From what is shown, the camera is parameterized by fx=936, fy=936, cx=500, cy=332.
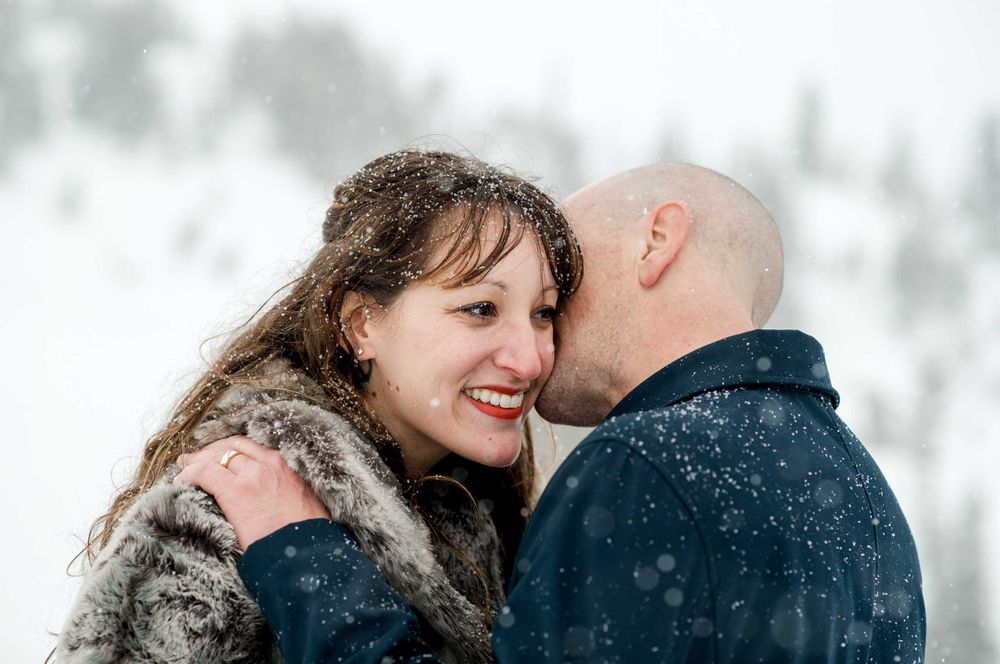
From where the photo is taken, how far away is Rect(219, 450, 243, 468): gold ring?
2.15 metres

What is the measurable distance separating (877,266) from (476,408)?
85.1 feet

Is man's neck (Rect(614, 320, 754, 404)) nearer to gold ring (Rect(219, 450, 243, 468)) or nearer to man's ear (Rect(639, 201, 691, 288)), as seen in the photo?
man's ear (Rect(639, 201, 691, 288))

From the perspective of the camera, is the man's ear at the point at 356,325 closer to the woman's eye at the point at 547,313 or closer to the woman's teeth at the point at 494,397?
the woman's teeth at the point at 494,397

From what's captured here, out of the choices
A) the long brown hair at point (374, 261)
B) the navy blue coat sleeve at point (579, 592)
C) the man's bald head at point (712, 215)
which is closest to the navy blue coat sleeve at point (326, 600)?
the navy blue coat sleeve at point (579, 592)

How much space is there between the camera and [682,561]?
5.38 feet

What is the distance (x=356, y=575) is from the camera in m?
1.90

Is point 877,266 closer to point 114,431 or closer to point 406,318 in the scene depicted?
point 114,431

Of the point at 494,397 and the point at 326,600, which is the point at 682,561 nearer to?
the point at 326,600

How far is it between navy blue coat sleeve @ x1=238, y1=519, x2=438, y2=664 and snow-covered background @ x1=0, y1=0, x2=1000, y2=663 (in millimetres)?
17357

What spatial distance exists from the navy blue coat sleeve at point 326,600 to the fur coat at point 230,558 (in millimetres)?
85

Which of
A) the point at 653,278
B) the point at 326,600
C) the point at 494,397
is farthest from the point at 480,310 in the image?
the point at 326,600

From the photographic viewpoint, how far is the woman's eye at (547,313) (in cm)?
271

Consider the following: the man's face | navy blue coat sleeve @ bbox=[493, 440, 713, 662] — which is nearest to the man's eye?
the man's face

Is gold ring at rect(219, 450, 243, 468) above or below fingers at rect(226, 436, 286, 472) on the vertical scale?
below
